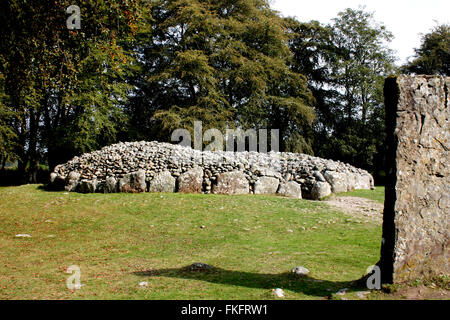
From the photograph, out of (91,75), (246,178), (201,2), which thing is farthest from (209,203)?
(201,2)

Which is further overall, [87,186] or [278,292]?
[87,186]

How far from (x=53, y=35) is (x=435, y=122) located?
10.5 metres

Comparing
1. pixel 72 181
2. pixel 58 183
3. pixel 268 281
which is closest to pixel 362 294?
pixel 268 281

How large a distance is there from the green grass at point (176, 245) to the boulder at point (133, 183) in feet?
2.54

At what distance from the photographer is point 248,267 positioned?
23.0ft

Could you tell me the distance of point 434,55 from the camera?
33.6 m

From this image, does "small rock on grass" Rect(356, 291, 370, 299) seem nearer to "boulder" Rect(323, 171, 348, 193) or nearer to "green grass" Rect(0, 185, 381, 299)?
"green grass" Rect(0, 185, 381, 299)

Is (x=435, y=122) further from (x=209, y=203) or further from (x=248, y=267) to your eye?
(x=209, y=203)

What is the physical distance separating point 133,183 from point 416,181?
1299 cm

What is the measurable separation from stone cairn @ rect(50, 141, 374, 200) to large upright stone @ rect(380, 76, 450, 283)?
10.9 meters

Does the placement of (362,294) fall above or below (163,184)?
below

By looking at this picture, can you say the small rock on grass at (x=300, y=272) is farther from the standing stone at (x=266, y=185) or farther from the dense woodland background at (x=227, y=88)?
the dense woodland background at (x=227, y=88)

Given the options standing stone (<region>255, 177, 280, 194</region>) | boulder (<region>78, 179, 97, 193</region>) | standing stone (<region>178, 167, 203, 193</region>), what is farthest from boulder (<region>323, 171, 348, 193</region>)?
boulder (<region>78, 179, 97, 193</region>)

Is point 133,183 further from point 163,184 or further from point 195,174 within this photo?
point 195,174
